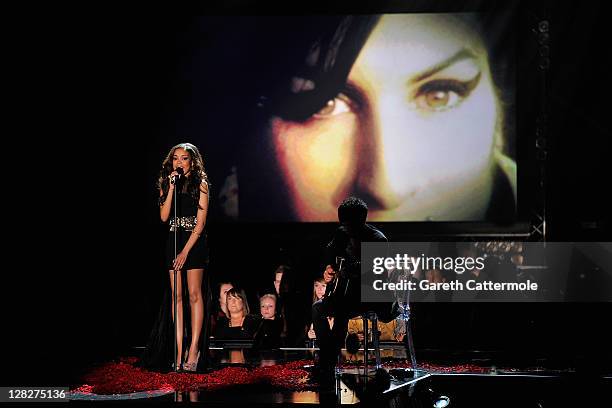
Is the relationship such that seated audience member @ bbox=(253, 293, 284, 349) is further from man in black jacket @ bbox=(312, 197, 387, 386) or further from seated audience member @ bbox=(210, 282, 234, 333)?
man in black jacket @ bbox=(312, 197, 387, 386)

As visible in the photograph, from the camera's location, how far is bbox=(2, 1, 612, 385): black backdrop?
26.3 ft

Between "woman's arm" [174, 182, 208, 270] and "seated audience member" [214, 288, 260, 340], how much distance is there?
2281mm

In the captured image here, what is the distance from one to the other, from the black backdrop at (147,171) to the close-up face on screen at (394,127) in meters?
0.29

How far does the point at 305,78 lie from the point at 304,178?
1.05m

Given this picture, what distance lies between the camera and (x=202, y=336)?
264 inches

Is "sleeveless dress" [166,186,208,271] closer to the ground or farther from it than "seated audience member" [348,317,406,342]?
farther from it

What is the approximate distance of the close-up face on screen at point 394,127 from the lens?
9.24 m

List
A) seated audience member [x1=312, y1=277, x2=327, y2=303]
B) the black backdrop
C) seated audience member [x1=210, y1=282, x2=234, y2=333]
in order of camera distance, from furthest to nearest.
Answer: seated audience member [x1=210, y1=282, x2=234, y2=333]
seated audience member [x1=312, y1=277, x2=327, y2=303]
the black backdrop

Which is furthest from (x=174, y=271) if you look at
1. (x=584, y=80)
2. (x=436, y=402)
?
(x=584, y=80)

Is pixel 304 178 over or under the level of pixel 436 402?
over

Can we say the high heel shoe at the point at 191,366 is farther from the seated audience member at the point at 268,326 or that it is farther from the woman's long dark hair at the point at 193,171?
the seated audience member at the point at 268,326

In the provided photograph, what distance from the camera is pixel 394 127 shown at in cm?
929

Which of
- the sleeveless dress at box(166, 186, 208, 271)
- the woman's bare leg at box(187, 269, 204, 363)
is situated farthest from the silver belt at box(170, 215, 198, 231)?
the woman's bare leg at box(187, 269, 204, 363)

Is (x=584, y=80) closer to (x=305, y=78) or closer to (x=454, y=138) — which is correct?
(x=454, y=138)
